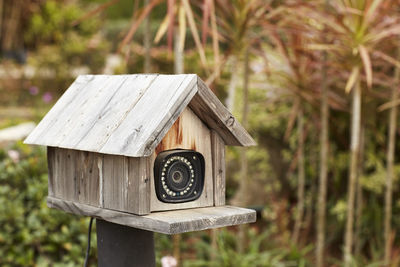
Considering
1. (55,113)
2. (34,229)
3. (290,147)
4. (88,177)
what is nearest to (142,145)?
(88,177)

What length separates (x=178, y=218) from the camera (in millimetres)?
2123

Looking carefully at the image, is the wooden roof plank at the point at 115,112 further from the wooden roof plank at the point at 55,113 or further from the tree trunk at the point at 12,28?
the tree trunk at the point at 12,28

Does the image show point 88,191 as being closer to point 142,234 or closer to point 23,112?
point 142,234

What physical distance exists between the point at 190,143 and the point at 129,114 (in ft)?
0.85

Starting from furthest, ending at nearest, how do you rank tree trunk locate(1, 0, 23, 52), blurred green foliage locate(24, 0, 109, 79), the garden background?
1. tree trunk locate(1, 0, 23, 52)
2. blurred green foliage locate(24, 0, 109, 79)
3. the garden background

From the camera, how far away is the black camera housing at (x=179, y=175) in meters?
2.21

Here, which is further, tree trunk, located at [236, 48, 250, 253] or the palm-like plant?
tree trunk, located at [236, 48, 250, 253]

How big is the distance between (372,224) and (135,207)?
368 cm

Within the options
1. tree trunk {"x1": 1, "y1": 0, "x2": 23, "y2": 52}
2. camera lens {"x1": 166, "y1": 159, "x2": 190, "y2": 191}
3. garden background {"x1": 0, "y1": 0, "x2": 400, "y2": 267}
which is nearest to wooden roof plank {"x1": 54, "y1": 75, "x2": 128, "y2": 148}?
camera lens {"x1": 166, "y1": 159, "x2": 190, "y2": 191}

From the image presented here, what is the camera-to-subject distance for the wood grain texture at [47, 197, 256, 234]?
81.4 inches

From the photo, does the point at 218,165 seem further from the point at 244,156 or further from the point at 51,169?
the point at 244,156

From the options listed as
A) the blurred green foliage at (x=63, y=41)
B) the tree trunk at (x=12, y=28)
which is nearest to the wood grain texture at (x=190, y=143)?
the blurred green foliage at (x=63, y=41)

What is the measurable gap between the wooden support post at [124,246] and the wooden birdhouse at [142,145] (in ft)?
0.45

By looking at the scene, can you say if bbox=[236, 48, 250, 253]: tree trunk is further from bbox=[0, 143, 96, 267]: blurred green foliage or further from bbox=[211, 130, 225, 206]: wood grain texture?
bbox=[211, 130, 225, 206]: wood grain texture
